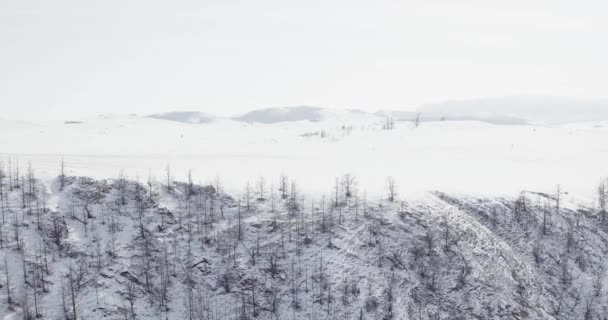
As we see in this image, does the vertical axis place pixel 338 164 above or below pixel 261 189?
above

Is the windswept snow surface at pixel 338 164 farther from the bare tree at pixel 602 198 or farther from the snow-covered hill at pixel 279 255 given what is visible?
the snow-covered hill at pixel 279 255

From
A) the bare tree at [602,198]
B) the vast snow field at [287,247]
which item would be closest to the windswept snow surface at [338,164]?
the vast snow field at [287,247]

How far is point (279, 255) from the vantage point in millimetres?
97438

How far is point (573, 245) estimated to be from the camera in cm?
11094

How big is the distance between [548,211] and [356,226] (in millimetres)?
51335

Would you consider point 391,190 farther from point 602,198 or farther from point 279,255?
point 602,198

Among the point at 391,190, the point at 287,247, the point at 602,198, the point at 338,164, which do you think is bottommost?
the point at 287,247

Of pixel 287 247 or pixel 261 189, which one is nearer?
pixel 287 247

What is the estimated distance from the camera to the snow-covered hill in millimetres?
87000

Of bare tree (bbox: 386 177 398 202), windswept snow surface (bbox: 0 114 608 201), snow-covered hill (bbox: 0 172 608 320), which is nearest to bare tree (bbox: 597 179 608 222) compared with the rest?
windswept snow surface (bbox: 0 114 608 201)

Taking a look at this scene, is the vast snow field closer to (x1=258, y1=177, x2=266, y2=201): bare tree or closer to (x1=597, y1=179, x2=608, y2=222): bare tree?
(x1=258, y1=177, x2=266, y2=201): bare tree

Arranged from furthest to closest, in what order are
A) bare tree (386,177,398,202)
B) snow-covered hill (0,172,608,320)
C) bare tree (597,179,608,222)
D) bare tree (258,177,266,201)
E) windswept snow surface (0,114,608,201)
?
windswept snow surface (0,114,608,201), bare tree (597,179,608,222), bare tree (386,177,398,202), bare tree (258,177,266,201), snow-covered hill (0,172,608,320)

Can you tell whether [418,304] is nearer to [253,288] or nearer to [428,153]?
[253,288]

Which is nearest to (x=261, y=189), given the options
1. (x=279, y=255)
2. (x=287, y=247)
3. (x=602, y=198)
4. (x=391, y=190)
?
(x=287, y=247)
